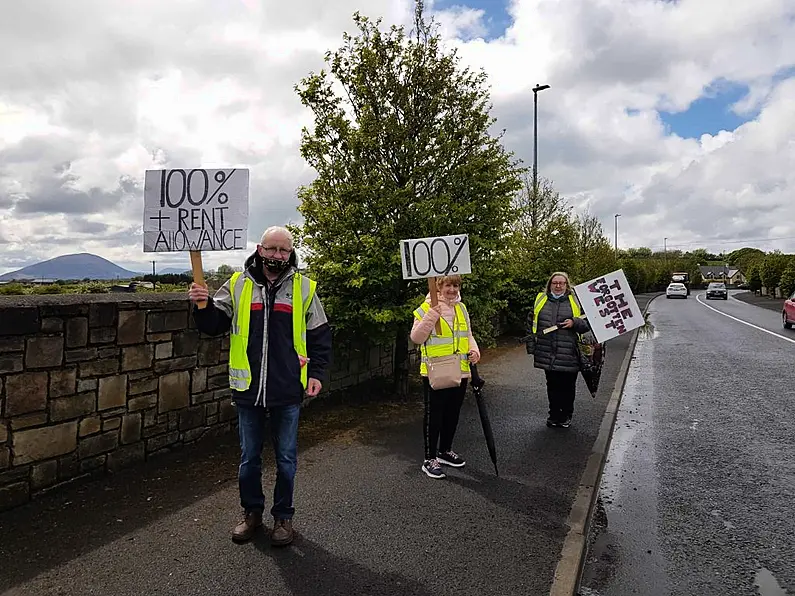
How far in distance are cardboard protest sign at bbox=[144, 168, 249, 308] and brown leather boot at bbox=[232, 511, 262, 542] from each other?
1.80m

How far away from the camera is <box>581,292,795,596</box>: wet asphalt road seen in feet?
12.3

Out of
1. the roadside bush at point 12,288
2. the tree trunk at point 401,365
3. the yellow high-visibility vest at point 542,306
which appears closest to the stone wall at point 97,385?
the roadside bush at point 12,288

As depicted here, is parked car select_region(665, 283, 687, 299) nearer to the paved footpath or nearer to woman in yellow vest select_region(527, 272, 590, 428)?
woman in yellow vest select_region(527, 272, 590, 428)

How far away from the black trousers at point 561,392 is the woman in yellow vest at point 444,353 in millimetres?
2008

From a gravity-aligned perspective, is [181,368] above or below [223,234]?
below

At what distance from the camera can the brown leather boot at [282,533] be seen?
370cm

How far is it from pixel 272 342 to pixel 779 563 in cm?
358

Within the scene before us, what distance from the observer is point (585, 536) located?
408 centimetres

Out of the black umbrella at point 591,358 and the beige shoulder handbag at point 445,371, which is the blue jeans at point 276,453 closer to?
the beige shoulder handbag at point 445,371

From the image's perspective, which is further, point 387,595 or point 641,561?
point 641,561

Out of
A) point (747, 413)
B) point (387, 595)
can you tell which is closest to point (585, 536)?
point (387, 595)

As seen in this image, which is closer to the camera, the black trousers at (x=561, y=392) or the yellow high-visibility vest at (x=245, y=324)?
the yellow high-visibility vest at (x=245, y=324)

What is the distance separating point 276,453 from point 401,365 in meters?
4.81

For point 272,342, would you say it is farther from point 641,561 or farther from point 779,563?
point 779,563
